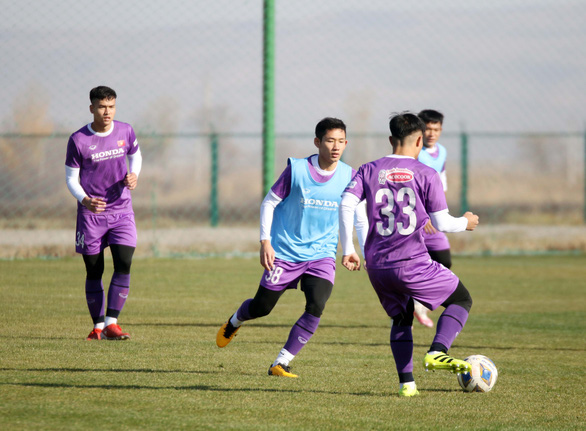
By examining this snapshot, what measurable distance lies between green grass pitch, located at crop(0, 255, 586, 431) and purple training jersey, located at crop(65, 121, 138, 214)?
1259mm

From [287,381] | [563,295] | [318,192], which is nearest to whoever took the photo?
[287,381]

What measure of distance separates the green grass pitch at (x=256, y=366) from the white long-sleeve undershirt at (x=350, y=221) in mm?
991

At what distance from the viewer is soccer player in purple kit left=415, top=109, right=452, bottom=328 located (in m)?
8.89

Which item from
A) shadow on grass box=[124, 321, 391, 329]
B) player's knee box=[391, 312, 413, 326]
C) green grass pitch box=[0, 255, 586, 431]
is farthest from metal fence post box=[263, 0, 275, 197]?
player's knee box=[391, 312, 413, 326]

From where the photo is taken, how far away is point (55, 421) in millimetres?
4664

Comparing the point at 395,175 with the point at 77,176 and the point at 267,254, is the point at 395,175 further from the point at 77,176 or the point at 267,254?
the point at 77,176

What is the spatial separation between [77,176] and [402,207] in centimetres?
362

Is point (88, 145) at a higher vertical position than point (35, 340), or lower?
higher

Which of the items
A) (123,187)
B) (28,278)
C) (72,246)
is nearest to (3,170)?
(72,246)

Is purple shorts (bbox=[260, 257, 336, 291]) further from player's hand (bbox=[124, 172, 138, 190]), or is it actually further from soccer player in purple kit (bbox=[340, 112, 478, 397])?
player's hand (bbox=[124, 172, 138, 190])

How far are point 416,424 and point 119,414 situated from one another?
1641 millimetres

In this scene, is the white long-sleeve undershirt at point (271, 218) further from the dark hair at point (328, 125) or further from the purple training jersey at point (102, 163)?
the purple training jersey at point (102, 163)

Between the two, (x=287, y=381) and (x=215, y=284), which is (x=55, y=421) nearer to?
(x=287, y=381)

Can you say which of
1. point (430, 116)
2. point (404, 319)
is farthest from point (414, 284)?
point (430, 116)
